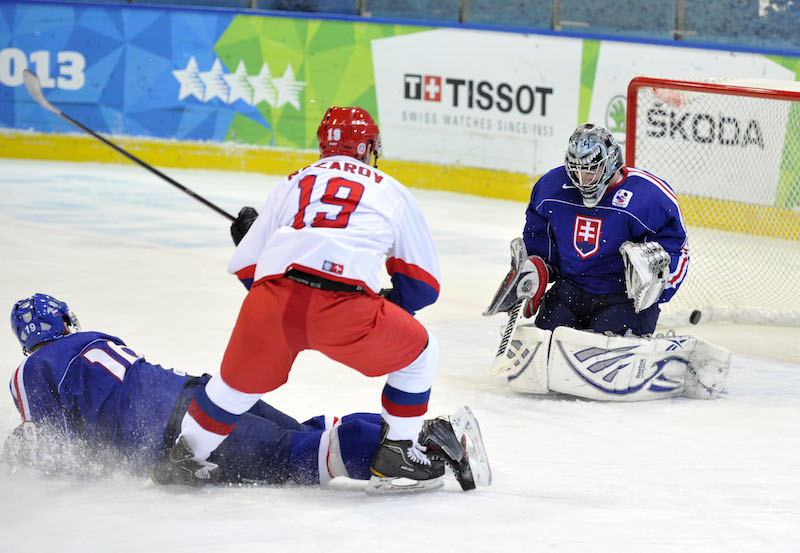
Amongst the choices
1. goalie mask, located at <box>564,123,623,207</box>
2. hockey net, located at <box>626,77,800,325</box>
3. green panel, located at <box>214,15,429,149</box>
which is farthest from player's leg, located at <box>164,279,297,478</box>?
green panel, located at <box>214,15,429,149</box>

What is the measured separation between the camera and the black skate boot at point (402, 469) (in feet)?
8.85

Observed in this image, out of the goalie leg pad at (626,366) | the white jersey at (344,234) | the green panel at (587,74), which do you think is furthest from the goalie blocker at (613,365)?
the green panel at (587,74)

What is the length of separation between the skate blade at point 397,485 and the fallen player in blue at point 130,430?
0.4 inches

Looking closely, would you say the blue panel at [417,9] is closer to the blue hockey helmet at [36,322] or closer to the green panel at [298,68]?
the green panel at [298,68]

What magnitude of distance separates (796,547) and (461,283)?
332cm

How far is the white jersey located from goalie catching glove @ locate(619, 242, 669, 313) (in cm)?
112

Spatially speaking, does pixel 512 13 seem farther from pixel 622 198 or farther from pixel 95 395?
pixel 95 395

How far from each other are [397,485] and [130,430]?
2.15 feet

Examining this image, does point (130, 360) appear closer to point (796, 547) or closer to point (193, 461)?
point (193, 461)

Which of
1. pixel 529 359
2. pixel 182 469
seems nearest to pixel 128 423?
pixel 182 469

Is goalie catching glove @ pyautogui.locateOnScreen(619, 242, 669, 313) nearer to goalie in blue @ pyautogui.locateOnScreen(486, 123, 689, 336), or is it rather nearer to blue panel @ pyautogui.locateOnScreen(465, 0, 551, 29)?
goalie in blue @ pyautogui.locateOnScreen(486, 123, 689, 336)

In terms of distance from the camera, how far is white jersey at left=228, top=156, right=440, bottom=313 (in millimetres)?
2516

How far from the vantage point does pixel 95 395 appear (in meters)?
2.70

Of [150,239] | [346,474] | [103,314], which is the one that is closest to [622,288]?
[346,474]
